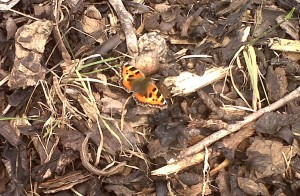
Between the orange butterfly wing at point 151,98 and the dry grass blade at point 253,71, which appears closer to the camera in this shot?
the orange butterfly wing at point 151,98

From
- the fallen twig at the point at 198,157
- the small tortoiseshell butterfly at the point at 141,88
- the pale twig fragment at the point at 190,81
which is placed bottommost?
the fallen twig at the point at 198,157

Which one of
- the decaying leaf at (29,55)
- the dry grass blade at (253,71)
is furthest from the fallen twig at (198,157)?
the decaying leaf at (29,55)

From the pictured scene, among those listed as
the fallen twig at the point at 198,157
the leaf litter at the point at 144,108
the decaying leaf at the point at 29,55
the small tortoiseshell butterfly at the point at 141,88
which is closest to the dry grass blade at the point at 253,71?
the leaf litter at the point at 144,108

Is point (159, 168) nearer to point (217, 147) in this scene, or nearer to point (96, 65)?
point (217, 147)

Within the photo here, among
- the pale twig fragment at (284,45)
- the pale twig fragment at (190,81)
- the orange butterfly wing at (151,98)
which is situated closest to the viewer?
the orange butterfly wing at (151,98)

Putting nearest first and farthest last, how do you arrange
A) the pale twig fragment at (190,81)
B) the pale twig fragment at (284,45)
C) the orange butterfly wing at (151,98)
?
the orange butterfly wing at (151,98), the pale twig fragment at (190,81), the pale twig fragment at (284,45)

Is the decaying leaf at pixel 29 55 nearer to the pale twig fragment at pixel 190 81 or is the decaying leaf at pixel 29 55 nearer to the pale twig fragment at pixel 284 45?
the pale twig fragment at pixel 190 81

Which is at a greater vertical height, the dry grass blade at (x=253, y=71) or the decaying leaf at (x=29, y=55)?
the decaying leaf at (x=29, y=55)

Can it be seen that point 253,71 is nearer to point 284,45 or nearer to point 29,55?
point 284,45
